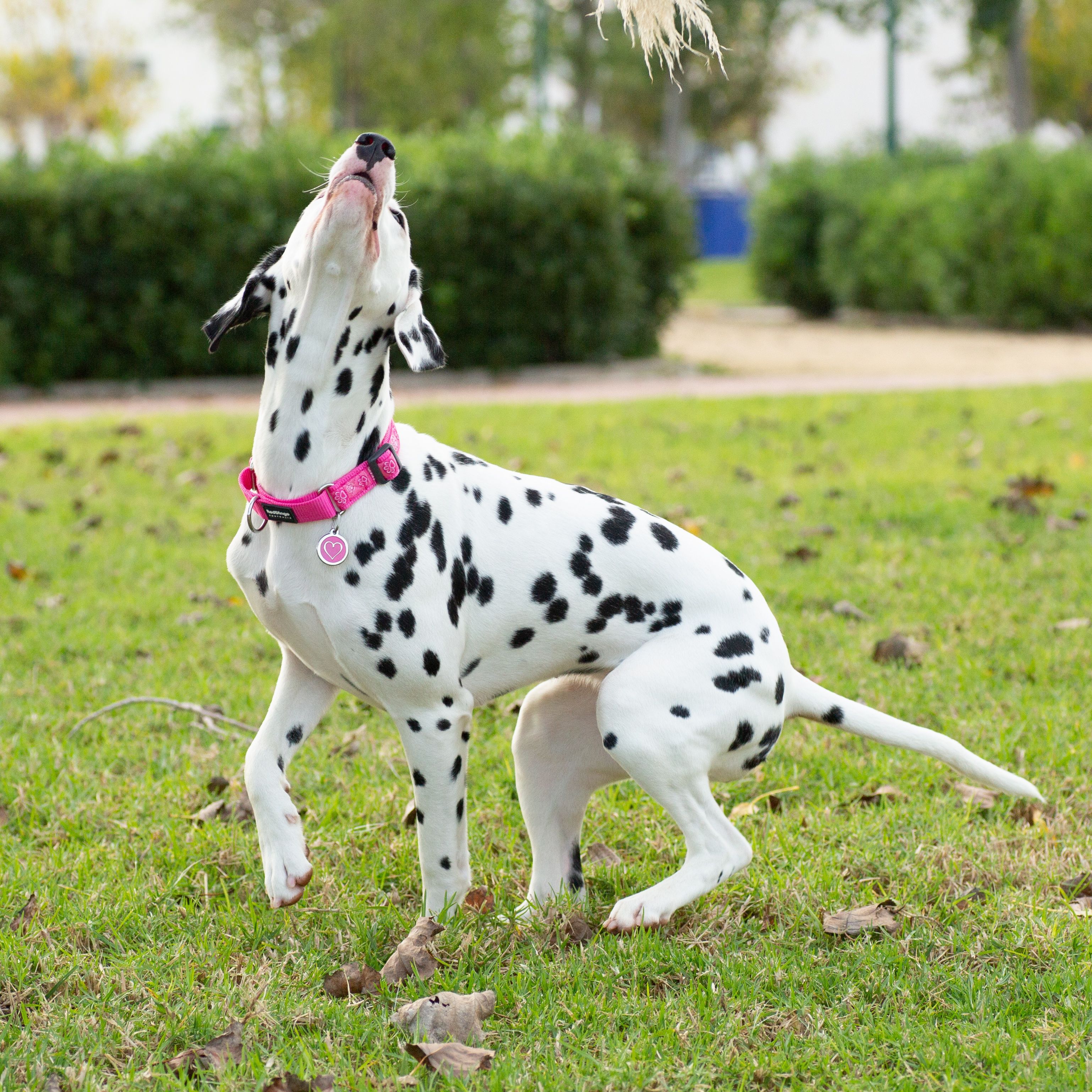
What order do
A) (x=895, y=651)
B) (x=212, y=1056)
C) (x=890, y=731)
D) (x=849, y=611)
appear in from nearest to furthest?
(x=212, y=1056) < (x=890, y=731) < (x=895, y=651) < (x=849, y=611)

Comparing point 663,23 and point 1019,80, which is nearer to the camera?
point 663,23

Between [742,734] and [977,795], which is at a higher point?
[742,734]

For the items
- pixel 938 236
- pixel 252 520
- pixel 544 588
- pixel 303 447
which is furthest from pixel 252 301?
pixel 938 236

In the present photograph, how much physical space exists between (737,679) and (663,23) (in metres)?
1.98

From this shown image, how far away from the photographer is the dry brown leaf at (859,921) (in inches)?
119

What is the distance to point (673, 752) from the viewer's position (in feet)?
9.48

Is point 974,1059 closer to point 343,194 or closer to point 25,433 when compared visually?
point 343,194

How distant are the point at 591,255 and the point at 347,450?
38.5ft

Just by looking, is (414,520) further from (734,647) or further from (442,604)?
(734,647)

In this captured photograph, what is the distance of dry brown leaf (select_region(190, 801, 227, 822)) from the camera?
3668 mm

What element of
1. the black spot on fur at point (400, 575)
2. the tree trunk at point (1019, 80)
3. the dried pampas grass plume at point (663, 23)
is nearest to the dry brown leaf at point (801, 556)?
the dried pampas grass plume at point (663, 23)

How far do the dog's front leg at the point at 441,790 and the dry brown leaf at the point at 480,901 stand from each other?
5 cm

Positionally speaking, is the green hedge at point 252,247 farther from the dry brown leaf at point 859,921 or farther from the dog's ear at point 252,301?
the dry brown leaf at point 859,921

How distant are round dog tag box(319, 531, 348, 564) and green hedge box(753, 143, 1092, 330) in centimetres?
1826
